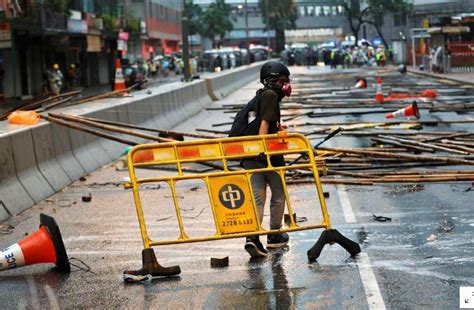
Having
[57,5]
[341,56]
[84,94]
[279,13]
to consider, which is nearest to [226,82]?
[84,94]

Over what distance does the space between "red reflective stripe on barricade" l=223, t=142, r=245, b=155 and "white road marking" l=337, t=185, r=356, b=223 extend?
89.1 inches

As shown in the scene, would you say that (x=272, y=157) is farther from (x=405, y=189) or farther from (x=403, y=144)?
(x=403, y=144)

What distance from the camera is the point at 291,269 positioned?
30.1 ft

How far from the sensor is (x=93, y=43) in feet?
229

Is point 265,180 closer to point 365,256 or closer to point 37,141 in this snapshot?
point 365,256

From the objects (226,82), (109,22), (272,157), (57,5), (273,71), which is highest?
(57,5)

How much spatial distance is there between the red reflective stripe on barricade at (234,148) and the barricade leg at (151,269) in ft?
3.86

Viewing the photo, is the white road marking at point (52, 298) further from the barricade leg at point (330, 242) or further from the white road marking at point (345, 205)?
the white road marking at point (345, 205)

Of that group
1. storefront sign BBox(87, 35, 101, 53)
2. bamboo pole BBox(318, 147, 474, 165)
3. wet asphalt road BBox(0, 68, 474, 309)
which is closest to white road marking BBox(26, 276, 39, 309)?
wet asphalt road BBox(0, 68, 474, 309)

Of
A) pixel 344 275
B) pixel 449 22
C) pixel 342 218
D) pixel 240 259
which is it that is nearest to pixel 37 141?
pixel 342 218

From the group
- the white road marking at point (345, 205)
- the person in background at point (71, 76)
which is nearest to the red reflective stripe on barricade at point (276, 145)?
the white road marking at point (345, 205)

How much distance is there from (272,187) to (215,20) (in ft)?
477

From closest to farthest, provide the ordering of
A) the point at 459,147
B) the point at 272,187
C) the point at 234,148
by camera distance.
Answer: the point at 234,148 → the point at 272,187 → the point at 459,147

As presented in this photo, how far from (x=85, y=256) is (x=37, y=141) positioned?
4.58 metres
